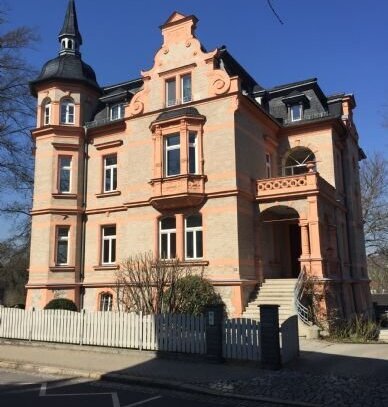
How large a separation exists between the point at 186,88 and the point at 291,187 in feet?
23.0

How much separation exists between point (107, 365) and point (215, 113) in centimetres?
1317

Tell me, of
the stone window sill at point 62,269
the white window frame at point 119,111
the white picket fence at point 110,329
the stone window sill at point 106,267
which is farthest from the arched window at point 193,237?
the white window frame at point 119,111

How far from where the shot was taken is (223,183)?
20828 mm

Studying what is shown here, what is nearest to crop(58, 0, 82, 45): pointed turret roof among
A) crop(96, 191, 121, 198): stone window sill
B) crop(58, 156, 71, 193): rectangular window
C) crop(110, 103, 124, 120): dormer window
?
crop(110, 103, 124, 120): dormer window

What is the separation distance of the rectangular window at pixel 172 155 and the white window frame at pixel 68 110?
6690mm

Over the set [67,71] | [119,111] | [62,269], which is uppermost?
[67,71]

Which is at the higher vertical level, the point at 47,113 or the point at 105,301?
the point at 47,113

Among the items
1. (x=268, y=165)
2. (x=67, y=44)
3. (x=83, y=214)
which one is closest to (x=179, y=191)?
(x=268, y=165)

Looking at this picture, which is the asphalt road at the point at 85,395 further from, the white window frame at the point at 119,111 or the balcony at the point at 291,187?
the white window frame at the point at 119,111

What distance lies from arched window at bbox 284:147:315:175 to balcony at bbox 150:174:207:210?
6.87 meters

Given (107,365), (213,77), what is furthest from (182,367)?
(213,77)

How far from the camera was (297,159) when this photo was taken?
27.0 meters

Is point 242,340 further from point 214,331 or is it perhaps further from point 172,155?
point 172,155

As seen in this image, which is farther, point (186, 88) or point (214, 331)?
point (186, 88)
